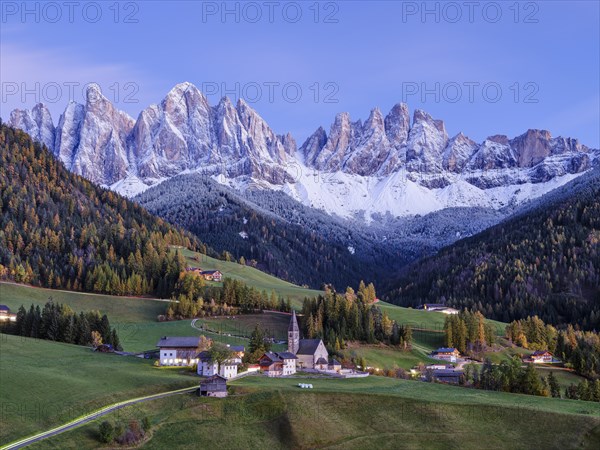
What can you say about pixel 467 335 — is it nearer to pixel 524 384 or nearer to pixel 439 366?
pixel 439 366

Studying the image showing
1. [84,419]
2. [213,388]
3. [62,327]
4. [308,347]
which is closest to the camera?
[84,419]

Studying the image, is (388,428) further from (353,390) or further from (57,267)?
(57,267)

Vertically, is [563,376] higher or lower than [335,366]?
lower

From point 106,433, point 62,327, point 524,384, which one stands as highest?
point 62,327

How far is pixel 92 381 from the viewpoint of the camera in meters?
96.2

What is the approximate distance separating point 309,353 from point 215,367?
24225 millimetres

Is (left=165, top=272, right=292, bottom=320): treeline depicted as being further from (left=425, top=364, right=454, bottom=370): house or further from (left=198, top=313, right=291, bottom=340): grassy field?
(left=425, top=364, right=454, bottom=370): house

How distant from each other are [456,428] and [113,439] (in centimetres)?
3902

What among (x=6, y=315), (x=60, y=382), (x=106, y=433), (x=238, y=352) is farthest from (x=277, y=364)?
(x=6, y=315)

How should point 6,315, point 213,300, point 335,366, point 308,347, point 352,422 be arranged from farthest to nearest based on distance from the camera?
point 213,300 → point 6,315 → point 308,347 → point 335,366 → point 352,422

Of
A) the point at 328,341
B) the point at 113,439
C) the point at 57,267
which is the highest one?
the point at 57,267

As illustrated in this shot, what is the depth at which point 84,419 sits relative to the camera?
80938 mm

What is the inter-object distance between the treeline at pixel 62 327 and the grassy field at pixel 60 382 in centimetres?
911

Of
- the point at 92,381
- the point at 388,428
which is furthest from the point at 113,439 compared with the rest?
the point at 388,428
